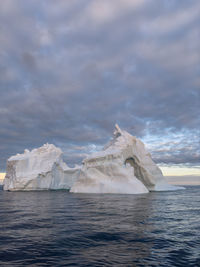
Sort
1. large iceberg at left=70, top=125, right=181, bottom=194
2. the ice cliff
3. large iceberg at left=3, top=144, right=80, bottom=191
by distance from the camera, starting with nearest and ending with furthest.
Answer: large iceberg at left=70, top=125, right=181, bottom=194 → the ice cliff → large iceberg at left=3, top=144, right=80, bottom=191

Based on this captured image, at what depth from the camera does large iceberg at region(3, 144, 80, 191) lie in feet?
142

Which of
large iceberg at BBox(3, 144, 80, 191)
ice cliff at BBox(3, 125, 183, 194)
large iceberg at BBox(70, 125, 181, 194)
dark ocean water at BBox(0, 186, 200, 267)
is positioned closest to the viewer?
dark ocean water at BBox(0, 186, 200, 267)

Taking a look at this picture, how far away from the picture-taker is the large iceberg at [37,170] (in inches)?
1709

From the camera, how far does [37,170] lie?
44.5m

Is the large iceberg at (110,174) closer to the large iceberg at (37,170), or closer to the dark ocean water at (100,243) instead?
the large iceberg at (37,170)

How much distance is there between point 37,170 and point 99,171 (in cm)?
1515

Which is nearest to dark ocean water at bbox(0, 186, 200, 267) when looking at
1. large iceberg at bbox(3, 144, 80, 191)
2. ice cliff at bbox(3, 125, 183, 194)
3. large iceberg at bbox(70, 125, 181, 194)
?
large iceberg at bbox(70, 125, 181, 194)

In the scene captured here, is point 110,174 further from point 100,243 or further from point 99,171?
point 100,243

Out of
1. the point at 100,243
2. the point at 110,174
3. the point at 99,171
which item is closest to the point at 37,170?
the point at 99,171

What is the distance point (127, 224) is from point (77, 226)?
94.2 inches

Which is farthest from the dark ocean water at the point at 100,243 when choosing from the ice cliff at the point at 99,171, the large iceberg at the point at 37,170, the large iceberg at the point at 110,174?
the large iceberg at the point at 37,170

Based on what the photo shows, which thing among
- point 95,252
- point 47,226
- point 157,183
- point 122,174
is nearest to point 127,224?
point 47,226

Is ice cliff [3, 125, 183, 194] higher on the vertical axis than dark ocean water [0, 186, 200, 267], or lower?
higher

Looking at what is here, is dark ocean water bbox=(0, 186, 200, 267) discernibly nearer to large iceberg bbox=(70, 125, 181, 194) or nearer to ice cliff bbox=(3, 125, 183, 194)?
large iceberg bbox=(70, 125, 181, 194)
